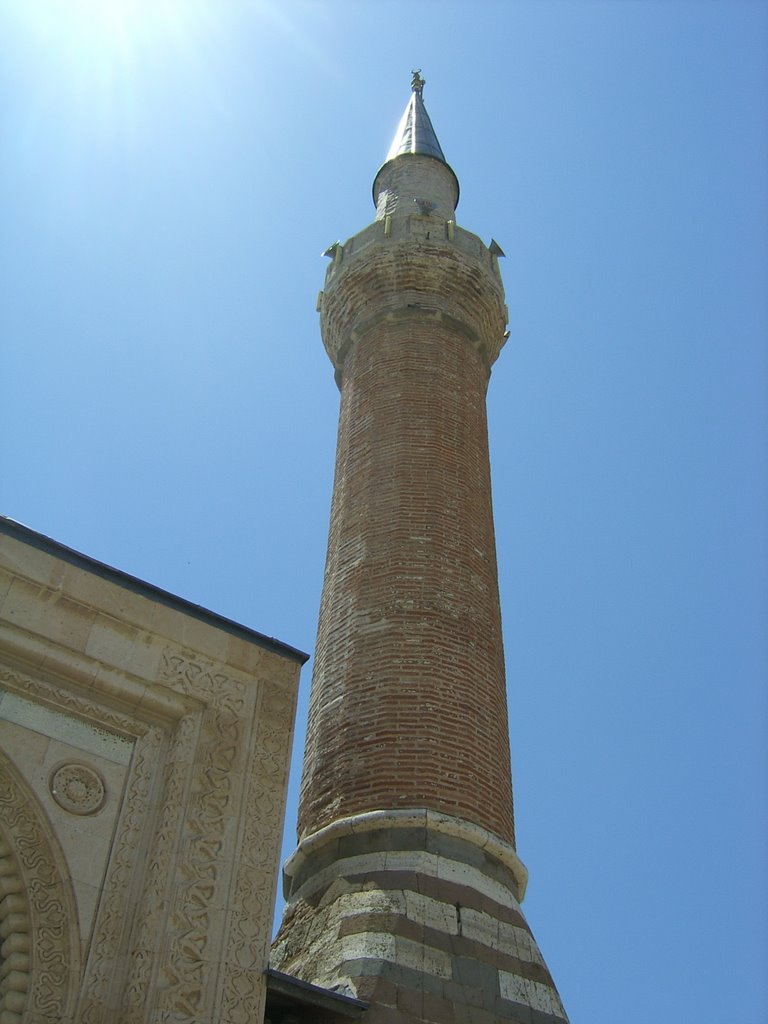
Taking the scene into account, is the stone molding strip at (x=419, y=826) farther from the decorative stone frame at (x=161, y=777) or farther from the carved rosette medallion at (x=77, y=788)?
the carved rosette medallion at (x=77, y=788)

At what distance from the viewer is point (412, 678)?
7.14 metres

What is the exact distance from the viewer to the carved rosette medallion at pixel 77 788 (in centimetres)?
511

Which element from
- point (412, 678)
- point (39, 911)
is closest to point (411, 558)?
point (412, 678)

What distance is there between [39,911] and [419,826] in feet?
7.32

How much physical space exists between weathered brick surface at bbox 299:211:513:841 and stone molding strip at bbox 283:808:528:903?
4.1 inches

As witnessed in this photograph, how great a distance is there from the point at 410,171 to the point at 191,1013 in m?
8.82

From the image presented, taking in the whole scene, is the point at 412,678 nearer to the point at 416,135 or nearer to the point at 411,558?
the point at 411,558

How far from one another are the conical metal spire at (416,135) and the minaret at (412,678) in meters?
1.40

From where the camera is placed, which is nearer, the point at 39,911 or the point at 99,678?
the point at 39,911

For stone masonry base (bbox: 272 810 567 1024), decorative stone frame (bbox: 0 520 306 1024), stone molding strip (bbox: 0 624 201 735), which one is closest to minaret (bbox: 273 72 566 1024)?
stone masonry base (bbox: 272 810 567 1024)

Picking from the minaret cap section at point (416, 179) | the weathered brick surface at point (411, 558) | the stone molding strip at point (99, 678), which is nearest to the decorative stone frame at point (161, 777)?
the stone molding strip at point (99, 678)

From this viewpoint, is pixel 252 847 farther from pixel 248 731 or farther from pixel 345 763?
pixel 345 763

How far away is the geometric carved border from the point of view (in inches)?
181

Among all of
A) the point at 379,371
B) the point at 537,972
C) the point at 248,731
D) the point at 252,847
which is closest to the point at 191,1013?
the point at 252,847
